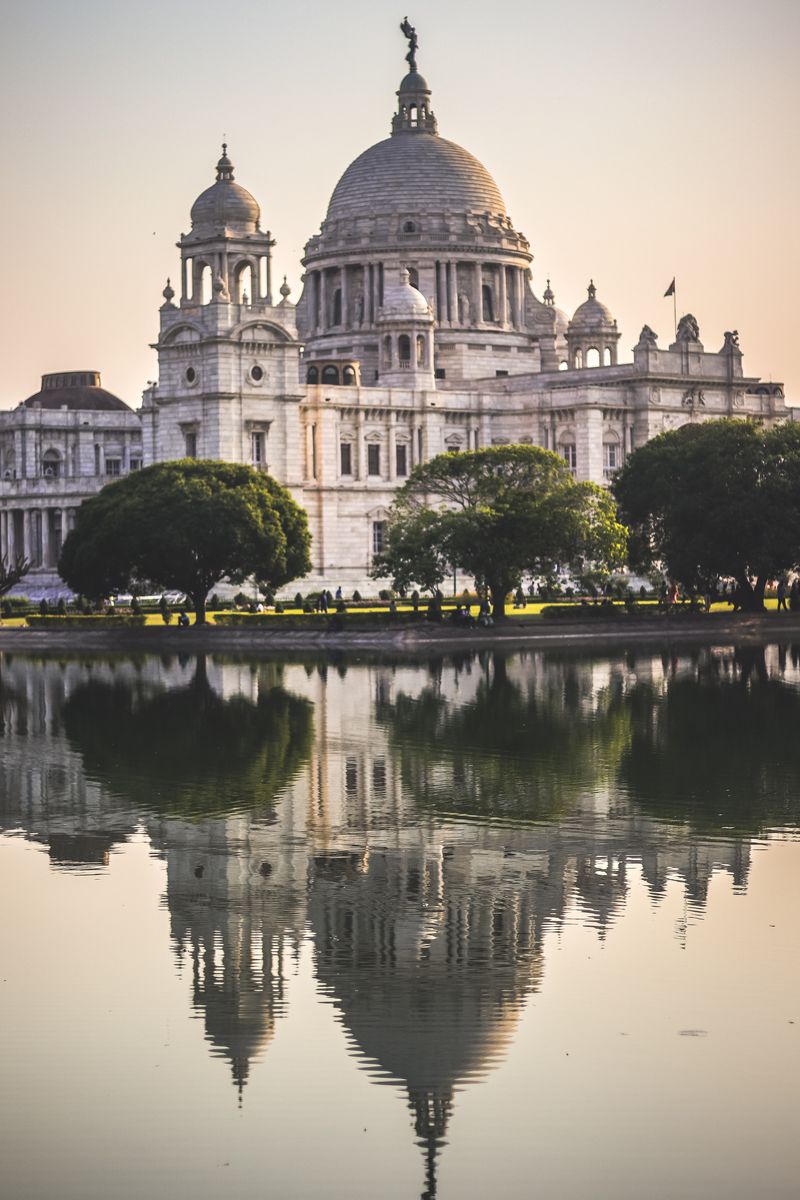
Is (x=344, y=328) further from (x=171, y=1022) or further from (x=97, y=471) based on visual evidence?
(x=171, y=1022)

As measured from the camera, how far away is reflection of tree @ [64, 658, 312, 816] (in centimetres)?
3512

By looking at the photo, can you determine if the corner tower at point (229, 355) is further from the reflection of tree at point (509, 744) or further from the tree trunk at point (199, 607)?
the reflection of tree at point (509, 744)

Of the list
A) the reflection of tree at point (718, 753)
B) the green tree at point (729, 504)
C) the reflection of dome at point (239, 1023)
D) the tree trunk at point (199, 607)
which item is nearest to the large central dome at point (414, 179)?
the green tree at point (729, 504)

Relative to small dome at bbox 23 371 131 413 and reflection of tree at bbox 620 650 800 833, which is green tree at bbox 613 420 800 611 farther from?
small dome at bbox 23 371 131 413

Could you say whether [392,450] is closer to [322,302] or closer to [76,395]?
[322,302]

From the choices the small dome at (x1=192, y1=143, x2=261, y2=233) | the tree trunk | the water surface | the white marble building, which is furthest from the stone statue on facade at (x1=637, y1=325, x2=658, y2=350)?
the water surface

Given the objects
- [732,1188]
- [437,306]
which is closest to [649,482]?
[437,306]

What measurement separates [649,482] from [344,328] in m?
56.3

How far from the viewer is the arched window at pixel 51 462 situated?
137750 mm

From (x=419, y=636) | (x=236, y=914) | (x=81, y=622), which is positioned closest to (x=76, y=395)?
(x=81, y=622)

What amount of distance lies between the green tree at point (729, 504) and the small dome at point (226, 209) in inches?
1394

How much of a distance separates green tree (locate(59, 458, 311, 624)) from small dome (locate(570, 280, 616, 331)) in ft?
206

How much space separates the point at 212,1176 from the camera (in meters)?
16.2

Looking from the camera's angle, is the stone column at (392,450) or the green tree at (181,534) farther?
the stone column at (392,450)
